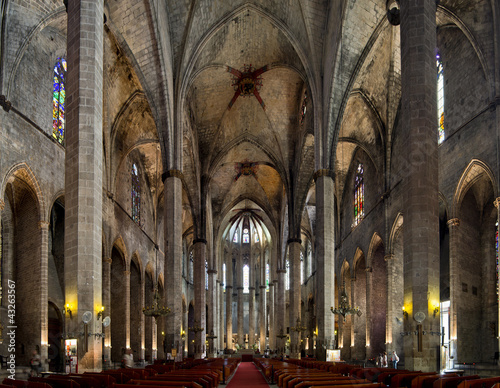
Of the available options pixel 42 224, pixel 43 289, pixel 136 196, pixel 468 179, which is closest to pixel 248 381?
pixel 43 289

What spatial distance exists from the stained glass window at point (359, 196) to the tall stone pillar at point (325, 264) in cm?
991

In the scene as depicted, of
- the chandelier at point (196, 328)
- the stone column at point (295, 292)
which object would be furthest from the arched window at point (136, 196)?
the stone column at point (295, 292)

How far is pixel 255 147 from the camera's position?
136 ft

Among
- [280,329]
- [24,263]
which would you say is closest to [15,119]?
[24,263]

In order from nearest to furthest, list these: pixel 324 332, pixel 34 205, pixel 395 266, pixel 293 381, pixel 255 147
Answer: pixel 293 381 → pixel 34 205 → pixel 324 332 → pixel 395 266 → pixel 255 147

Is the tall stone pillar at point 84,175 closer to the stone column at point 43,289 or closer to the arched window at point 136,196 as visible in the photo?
the stone column at point 43,289

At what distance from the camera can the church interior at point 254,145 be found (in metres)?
13.1

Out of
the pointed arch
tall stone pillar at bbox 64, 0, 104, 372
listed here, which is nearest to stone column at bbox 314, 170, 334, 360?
the pointed arch

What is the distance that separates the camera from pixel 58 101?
76.7 feet

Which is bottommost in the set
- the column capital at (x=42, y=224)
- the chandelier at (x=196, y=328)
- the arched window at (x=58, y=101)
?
the chandelier at (x=196, y=328)

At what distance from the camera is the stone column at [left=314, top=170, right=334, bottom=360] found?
23.9m

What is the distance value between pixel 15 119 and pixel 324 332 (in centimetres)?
1591

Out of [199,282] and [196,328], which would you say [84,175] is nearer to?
[196,328]

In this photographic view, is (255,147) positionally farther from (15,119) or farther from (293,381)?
(293,381)
